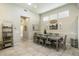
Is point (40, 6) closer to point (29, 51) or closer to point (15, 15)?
point (15, 15)

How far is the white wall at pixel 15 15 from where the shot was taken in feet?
8.54

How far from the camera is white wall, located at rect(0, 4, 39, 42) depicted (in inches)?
102

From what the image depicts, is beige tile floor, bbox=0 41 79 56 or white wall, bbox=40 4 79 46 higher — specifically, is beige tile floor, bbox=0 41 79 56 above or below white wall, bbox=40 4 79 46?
below

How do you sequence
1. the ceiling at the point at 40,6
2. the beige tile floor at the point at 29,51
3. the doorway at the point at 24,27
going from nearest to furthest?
the ceiling at the point at 40,6
the beige tile floor at the point at 29,51
the doorway at the point at 24,27

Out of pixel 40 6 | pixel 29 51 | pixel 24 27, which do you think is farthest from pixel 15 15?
pixel 29 51

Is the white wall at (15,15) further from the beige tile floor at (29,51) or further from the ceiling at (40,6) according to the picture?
the beige tile floor at (29,51)

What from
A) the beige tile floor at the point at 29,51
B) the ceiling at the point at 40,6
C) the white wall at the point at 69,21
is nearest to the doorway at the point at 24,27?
the beige tile floor at the point at 29,51

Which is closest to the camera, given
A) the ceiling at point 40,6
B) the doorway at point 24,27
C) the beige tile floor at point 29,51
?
the ceiling at point 40,6

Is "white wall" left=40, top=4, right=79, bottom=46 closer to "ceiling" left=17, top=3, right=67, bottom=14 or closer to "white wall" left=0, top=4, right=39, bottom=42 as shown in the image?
"ceiling" left=17, top=3, right=67, bottom=14

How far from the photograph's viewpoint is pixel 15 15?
2.75 m

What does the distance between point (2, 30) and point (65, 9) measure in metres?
2.50

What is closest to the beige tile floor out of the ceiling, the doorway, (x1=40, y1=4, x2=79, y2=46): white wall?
the doorway

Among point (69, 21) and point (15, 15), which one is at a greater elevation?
point (15, 15)

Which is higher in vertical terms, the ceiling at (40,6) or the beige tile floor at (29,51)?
the ceiling at (40,6)
